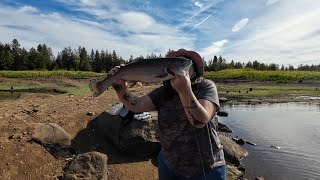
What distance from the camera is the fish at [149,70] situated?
13.0 feet

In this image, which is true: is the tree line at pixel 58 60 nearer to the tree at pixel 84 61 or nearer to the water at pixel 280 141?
the tree at pixel 84 61

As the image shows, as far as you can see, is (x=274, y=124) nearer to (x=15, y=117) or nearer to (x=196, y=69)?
(x=15, y=117)

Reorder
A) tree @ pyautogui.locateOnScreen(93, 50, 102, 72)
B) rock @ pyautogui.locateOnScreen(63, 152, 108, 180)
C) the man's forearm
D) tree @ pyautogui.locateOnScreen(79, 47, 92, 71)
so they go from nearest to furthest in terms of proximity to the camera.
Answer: the man's forearm < rock @ pyautogui.locateOnScreen(63, 152, 108, 180) < tree @ pyautogui.locateOnScreen(79, 47, 92, 71) < tree @ pyautogui.locateOnScreen(93, 50, 102, 72)

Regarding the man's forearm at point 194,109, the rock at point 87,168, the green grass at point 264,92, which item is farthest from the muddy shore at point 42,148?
the green grass at point 264,92

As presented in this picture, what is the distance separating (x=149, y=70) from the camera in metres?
4.23

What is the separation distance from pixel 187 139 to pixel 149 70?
35.4 inches

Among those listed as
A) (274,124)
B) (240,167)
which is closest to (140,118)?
(240,167)

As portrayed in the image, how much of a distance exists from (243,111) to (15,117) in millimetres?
23246

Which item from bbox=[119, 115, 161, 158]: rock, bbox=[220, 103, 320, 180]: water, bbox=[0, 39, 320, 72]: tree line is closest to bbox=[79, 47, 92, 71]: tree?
bbox=[0, 39, 320, 72]: tree line

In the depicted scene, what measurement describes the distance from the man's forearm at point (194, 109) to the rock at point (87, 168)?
17.9 ft

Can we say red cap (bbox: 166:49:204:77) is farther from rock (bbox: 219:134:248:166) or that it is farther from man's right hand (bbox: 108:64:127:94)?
rock (bbox: 219:134:248:166)

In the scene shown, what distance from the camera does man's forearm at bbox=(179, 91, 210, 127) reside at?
3889mm

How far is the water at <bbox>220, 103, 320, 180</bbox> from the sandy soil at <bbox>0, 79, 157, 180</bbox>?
5.38m

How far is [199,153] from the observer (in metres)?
4.35
